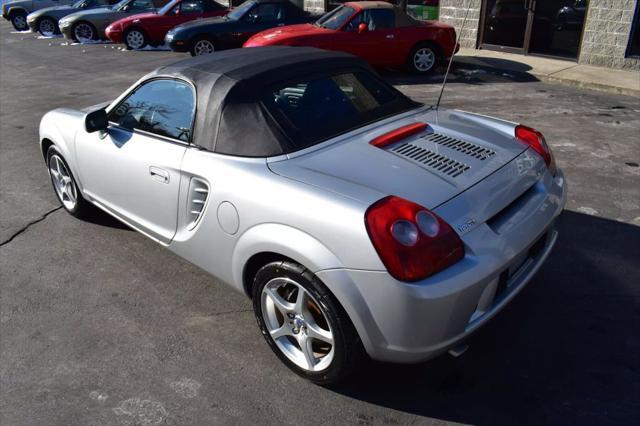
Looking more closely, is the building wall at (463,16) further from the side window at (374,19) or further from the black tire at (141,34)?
the black tire at (141,34)

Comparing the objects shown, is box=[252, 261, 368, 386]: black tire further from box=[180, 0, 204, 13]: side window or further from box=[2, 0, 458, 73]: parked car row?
box=[180, 0, 204, 13]: side window

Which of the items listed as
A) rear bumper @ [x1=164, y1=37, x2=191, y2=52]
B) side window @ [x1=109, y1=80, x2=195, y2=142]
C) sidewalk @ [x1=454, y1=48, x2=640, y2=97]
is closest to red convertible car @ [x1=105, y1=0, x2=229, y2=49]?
rear bumper @ [x1=164, y1=37, x2=191, y2=52]

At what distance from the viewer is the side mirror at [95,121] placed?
12.7ft

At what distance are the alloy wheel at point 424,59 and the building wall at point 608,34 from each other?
133 inches

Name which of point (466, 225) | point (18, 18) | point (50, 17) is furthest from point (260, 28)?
point (18, 18)

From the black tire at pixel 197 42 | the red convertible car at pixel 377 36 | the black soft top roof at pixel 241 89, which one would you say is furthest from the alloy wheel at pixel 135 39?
the black soft top roof at pixel 241 89

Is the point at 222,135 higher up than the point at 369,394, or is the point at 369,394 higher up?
the point at 222,135

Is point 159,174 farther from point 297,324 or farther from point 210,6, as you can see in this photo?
point 210,6

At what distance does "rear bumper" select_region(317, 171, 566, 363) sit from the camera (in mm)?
2383

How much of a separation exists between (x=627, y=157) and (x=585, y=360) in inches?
154

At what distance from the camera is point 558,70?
10688 mm

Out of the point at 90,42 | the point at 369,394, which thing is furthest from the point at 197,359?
the point at 90,42

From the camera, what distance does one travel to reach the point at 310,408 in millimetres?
2787

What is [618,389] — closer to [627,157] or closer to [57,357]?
[57,357]
